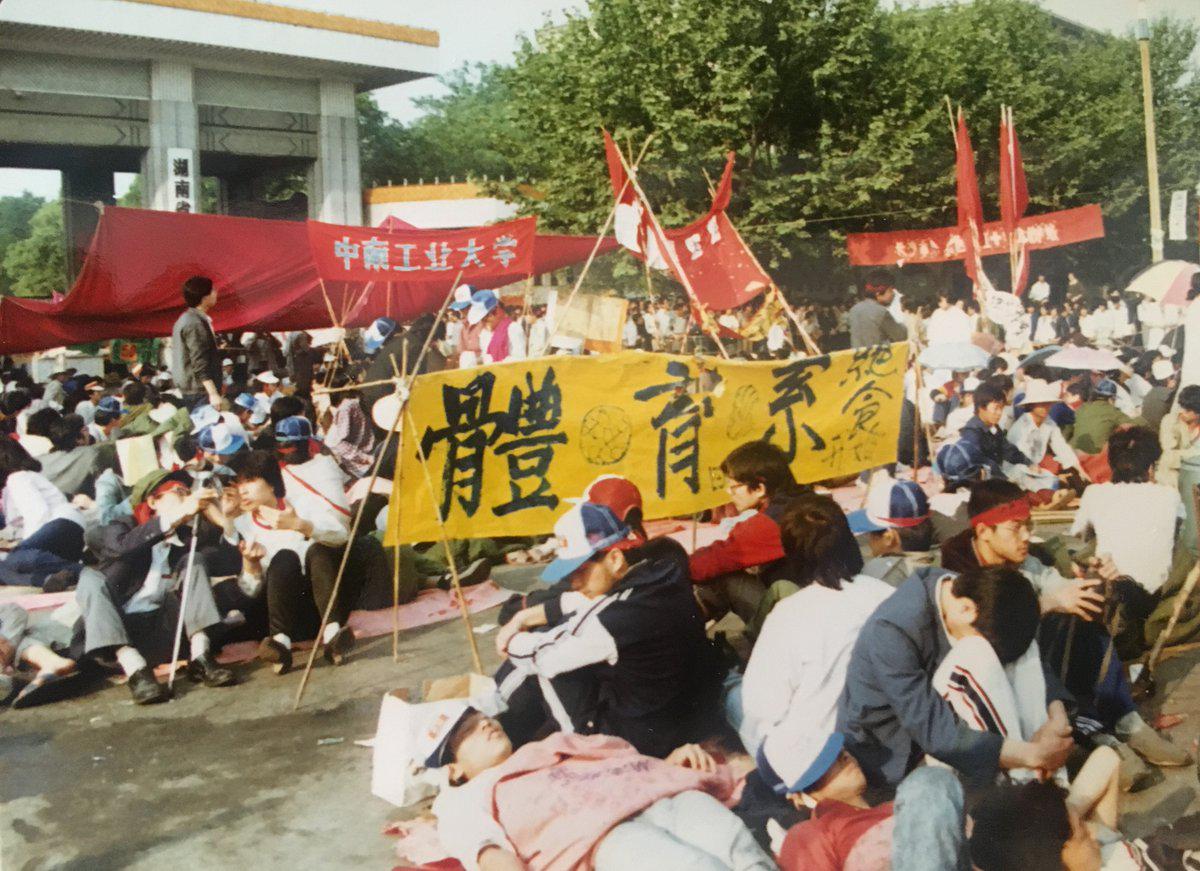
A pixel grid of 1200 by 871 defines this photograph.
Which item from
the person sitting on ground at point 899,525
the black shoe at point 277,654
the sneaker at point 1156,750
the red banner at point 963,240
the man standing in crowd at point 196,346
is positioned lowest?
the sneaker at point 1156,750

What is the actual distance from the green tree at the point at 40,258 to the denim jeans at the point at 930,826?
351 cm

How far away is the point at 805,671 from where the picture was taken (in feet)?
10.9

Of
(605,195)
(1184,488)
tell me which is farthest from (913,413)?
(605,195)

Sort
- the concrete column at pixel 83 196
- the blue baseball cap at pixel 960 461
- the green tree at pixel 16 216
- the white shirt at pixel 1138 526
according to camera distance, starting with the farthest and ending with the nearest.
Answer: the blue baseball cap at pixel 960 461, the concrete column at pixel 83 196, the green tree at pixel 16 216, the white shirt at pixel 1138 526

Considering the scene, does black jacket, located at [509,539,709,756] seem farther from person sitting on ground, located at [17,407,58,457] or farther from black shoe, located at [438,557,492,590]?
person sitting on ground, located at [17,407,58,457]

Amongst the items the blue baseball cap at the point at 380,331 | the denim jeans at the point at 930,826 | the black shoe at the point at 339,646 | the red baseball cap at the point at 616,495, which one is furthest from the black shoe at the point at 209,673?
the denim jeans at the point at 930,826

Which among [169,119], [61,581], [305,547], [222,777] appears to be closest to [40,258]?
[169,119]

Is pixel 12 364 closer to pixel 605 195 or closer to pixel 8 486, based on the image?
pixel 8 486

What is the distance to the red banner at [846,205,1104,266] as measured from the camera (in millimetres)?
4293

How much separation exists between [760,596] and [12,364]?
6078 millimetres

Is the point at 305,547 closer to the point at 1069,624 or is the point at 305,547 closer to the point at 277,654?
the point at 277,654

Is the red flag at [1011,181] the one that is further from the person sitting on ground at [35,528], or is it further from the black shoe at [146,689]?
the person sitting on ground at [35,528]

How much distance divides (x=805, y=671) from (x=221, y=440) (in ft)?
9.39

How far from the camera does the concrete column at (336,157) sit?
437cm
